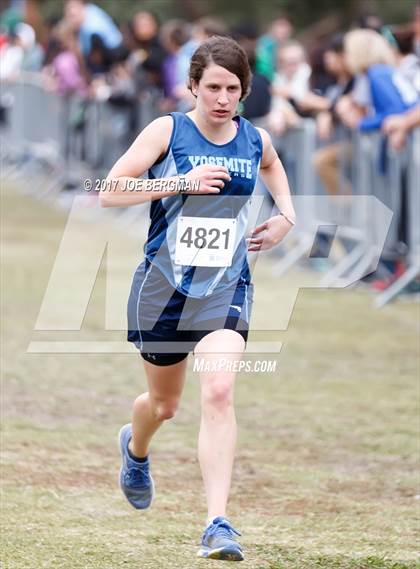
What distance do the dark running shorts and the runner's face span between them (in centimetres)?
63

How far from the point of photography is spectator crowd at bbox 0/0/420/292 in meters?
11.2

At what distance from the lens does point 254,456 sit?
6965mm

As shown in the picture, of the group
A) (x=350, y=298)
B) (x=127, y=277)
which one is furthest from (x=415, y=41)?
(x=127, y=277)

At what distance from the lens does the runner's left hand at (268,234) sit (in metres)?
5.35

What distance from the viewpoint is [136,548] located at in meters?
5.34

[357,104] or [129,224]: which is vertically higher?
[357,104]

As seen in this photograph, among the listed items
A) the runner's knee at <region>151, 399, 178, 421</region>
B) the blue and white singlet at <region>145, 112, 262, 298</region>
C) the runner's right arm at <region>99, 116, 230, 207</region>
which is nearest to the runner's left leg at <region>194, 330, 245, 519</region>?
the blue and white singlet at <region>145, 112, 262, 298</region>

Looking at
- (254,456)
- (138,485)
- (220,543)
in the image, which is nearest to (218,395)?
(220,543)

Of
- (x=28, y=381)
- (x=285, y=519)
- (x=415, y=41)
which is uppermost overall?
(x=415, y=41)

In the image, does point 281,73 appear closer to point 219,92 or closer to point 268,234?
point 268,234

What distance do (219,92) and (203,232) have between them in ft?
1.69

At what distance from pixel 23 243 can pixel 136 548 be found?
32.8ft

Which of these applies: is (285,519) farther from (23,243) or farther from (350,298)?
(23,243)

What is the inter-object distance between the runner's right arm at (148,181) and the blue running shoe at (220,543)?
1.16 m
